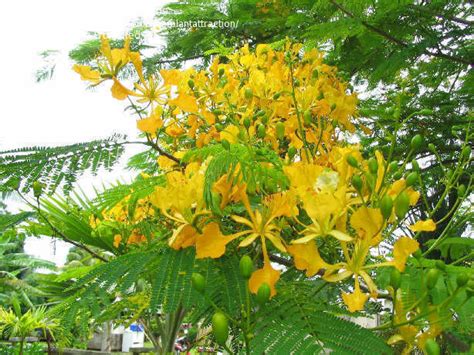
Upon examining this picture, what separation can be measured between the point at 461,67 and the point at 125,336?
10.8 metres

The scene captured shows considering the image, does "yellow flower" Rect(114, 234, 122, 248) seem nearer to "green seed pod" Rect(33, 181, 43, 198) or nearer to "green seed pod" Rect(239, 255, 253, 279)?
"green seed pod" Rect(33, 181, 43, 198)

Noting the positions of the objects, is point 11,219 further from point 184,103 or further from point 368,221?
point 368,221

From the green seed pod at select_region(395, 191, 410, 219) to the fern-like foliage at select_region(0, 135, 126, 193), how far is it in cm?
54

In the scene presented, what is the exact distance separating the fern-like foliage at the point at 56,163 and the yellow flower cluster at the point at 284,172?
3.7 inches

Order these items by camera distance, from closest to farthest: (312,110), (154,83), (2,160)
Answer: (2,160) → (154,83) → (312,110)

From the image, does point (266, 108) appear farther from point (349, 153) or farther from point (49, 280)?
point (49, 280)

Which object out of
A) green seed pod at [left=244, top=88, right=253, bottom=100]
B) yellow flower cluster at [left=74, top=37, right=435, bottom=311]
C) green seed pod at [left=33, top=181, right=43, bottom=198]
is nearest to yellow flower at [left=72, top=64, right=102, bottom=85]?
yellow flower cluster at [left=74, top=37, right=435, bottom=311]

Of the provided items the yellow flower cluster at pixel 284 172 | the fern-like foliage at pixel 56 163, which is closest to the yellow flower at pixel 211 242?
the yellow flower cluster at pixel 284 172

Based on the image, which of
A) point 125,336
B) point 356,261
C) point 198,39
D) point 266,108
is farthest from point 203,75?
point 125,336

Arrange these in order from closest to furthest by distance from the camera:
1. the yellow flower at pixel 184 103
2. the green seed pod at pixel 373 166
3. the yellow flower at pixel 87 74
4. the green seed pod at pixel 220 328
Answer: the green seed pod at pixel 220 328
the green seed pod at pixel 373 166
the yellow flower at pixel 87 74
the yellow flower at pixel 184 103

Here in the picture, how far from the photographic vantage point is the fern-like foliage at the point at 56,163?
0.87 m

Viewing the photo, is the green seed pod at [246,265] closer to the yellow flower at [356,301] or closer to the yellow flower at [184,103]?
the yellow flower at [356,301]

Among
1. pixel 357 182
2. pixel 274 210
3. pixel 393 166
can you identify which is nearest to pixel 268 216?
pixel 274 210

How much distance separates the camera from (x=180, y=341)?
6.33 metres
